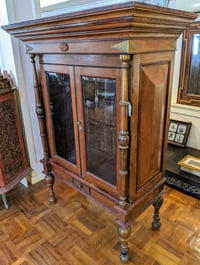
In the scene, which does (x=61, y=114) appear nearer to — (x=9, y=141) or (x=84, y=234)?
(x=9, y=141)

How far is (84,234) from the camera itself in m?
1.65

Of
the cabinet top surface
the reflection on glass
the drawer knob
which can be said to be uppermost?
the cabinet top surface

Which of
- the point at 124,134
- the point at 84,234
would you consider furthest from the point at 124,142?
the point at 84,234

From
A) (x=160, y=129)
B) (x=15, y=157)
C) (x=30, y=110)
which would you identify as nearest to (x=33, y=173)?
(x=15, y=157)

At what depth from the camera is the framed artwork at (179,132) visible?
2.56 meters

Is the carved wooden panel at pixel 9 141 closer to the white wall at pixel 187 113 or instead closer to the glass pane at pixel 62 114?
the glass pane at pixel 62 114

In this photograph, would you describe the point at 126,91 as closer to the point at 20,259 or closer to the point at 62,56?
the point at 62,56

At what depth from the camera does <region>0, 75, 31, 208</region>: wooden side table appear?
5.96 feet

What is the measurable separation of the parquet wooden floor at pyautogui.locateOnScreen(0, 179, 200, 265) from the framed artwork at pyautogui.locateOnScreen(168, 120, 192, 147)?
74cm

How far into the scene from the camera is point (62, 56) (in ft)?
4.27

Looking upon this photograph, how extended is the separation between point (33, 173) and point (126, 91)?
1587 millimetres

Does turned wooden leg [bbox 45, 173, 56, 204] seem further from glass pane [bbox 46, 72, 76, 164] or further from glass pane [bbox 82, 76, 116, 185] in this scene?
glass pane [bbox 82, 76, 116, 185]

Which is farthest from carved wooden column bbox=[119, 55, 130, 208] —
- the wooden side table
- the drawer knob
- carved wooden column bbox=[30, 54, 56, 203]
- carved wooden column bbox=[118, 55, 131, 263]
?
the wooden side table

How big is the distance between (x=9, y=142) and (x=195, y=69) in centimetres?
201
